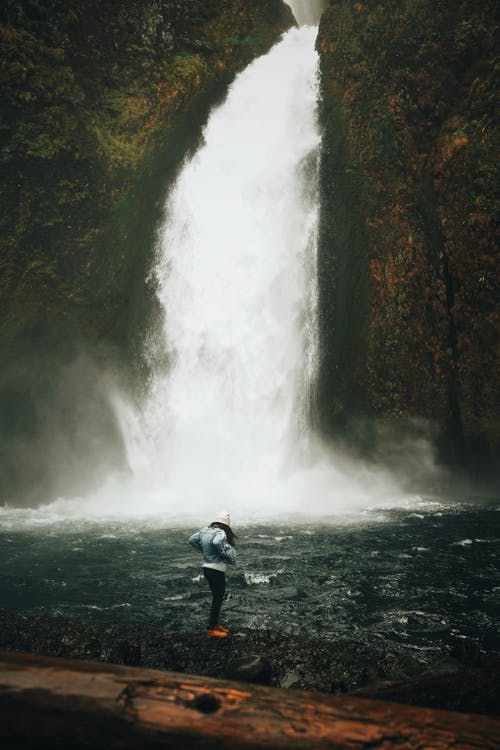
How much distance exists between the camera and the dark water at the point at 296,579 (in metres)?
7.33

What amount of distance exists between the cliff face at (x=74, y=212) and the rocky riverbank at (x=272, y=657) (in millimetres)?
15290

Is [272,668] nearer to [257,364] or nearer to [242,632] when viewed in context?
[242,632]

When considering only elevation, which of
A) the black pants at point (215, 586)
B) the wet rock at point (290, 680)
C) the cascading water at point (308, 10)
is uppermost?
the cascading water at point (308, 10)

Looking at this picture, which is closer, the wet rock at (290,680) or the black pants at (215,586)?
the wet rock at (290,680)

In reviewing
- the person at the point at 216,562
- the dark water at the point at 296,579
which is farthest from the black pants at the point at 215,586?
the dark water at the point at 296,579

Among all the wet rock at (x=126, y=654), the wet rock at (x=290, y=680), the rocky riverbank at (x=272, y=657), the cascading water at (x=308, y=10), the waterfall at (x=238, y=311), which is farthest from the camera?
the cascading water at (x=308, y=10)

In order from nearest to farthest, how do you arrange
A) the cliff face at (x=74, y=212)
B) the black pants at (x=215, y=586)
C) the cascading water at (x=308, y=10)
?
the black pants at (x=215, y=586) → the cliff face at (x=74, y=212) → the cascading water at (x=308, y=10)

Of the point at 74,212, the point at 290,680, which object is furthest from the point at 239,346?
the point at 290,680

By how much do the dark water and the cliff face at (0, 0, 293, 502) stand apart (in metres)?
8.54

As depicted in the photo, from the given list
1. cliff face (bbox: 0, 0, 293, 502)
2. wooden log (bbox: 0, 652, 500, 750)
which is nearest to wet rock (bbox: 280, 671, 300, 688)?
wooden log (bbox: 0, 652, 500, 750)

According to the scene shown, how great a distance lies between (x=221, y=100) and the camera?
25.8 m

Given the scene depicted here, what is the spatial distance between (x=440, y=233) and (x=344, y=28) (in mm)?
10755

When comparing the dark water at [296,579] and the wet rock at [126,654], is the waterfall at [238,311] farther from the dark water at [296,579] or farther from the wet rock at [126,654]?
the wet rock at [126,654]

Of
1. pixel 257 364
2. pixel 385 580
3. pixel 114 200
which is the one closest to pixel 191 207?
pixel 114 200
